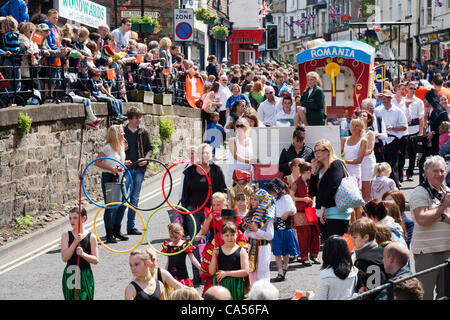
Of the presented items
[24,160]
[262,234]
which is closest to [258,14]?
[24,160]

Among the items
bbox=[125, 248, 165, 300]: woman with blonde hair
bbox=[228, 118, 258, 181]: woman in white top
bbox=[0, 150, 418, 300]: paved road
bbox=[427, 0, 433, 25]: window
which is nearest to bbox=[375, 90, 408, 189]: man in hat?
bbox=[228, 118, 258, 181]: woman in white top

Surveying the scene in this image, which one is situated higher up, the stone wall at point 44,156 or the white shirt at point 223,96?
the white shirt at point 223,96

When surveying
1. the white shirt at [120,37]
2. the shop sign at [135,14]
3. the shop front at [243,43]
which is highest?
the shop front at [243,43]

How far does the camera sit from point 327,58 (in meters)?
20.5

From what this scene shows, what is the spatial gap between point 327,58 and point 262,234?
12.0 m

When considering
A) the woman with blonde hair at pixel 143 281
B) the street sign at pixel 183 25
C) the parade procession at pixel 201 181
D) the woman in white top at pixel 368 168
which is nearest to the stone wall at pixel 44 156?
the parade procession at pixel 201 181

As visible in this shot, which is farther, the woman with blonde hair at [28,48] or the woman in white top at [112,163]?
the woman with blonde hair at [28,48]

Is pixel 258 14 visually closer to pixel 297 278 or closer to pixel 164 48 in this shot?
pixel 164 48

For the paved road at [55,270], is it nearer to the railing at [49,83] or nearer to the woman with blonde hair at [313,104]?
the railing at [49,83]

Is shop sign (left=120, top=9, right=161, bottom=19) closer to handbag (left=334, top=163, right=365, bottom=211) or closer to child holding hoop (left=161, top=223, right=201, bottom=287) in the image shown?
handbag (left=334, top=163, right=365, bottom=211)

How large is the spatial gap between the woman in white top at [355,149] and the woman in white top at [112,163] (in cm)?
331

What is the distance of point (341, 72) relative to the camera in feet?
67.5

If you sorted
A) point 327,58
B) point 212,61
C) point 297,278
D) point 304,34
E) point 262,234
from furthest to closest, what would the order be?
point 304,34, point 212,61, point 327,58, point 297,278, point 262,234

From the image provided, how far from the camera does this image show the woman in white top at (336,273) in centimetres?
668
